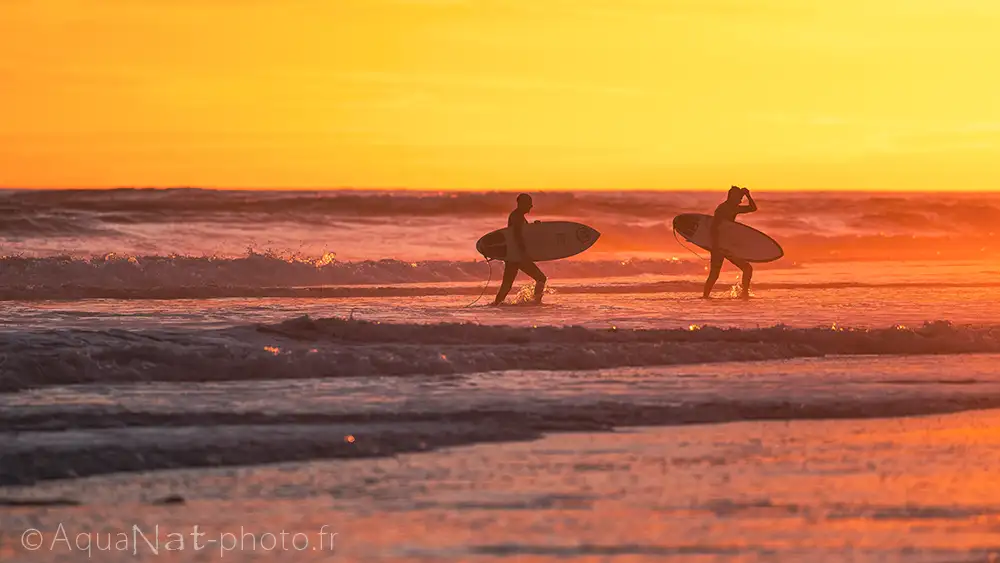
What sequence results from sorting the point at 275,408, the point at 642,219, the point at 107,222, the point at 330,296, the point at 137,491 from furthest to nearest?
the point at 642,219 < the point at 107,222 < the point at 330,296 < the point at 275,408 < the point at 137,491

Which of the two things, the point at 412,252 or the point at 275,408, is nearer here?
the point at 275,408

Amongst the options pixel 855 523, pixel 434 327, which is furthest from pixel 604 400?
pixel 434 327

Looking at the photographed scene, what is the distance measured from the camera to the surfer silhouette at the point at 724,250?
23656 millimetres

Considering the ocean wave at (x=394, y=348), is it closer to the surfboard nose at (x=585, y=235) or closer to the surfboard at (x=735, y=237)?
the surfboard nose at (x=585, y=235)

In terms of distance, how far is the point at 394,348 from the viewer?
48.3 ft

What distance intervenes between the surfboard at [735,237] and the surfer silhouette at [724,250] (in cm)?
23

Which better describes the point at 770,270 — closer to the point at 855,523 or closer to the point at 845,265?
the point at 845,265

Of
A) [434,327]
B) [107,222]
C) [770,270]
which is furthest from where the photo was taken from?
[107,222]

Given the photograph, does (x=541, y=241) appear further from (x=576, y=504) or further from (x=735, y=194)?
(x=576, y=504)

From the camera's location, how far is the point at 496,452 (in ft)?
31.2

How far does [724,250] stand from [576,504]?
1696 cm

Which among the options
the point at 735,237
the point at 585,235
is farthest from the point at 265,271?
the point at 735,237

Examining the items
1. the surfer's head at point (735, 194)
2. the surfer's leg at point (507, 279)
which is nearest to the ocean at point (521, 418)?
the surfer's leg at point (507, 279)

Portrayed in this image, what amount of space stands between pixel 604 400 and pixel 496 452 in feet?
7.46
